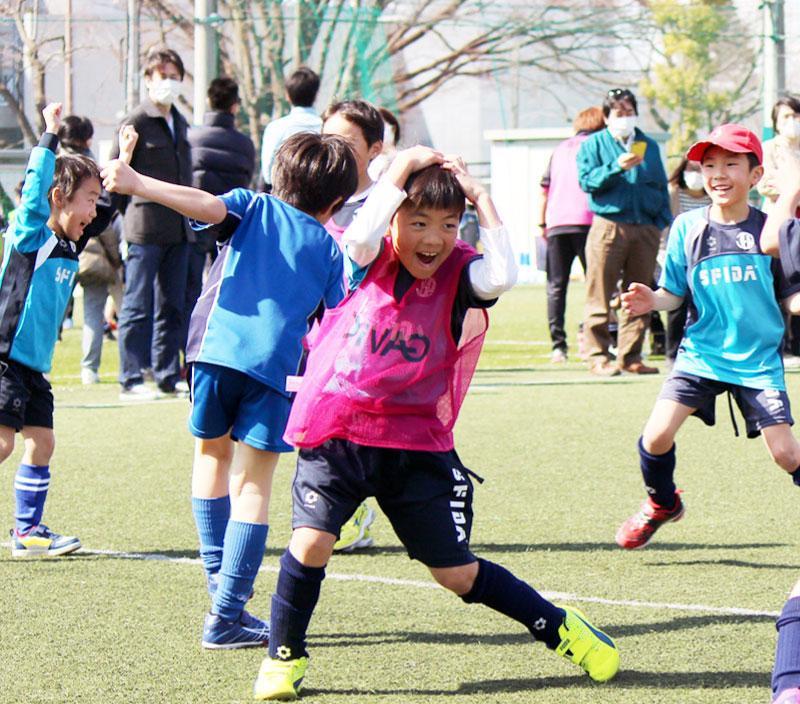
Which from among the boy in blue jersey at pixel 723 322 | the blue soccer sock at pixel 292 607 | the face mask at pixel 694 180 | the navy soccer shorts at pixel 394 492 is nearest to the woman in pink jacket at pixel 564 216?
the face mask at pixel 694 180

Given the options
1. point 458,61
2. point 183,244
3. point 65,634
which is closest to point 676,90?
point 458,61

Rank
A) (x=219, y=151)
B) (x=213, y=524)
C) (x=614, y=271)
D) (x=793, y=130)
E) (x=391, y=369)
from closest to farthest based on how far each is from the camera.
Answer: (x=391, y=369) < (x=213, y=524) < (x=793, y=130) < (x=219, y=151) < (x=614, y=271)

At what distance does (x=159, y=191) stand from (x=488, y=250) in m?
0.92

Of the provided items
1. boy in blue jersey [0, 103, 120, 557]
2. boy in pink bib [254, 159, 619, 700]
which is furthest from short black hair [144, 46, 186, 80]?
boy in pink bib [254, 159, 619, 700]

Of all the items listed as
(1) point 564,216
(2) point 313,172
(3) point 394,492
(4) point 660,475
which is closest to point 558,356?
(1) point 564,216

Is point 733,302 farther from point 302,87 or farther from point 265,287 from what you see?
point 302,87

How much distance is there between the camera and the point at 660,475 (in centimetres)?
558

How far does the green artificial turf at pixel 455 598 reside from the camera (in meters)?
3.99

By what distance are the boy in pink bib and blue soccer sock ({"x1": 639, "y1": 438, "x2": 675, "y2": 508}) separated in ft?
5.48

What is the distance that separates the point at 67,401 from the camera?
10.3 metres

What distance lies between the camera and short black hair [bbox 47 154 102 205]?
5.64 meters

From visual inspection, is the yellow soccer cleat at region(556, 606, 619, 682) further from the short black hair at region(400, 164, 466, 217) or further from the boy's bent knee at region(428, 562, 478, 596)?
the short black hair at region(400, 164, 466, 217)

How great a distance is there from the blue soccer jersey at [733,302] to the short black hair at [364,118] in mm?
1177

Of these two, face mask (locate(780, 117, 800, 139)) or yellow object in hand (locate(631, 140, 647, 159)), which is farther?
yellow object in hand (locate(631, 140, 647, 159))
